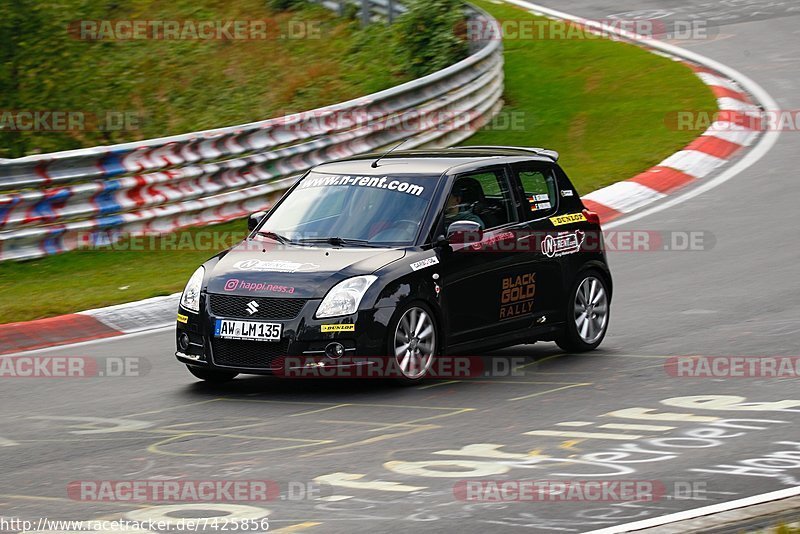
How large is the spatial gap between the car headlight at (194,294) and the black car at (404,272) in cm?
1

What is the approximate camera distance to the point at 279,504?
6.78m

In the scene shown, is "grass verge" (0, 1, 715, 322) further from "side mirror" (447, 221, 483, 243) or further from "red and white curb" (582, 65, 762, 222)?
"side mirror" (447, 221, 483, 243)

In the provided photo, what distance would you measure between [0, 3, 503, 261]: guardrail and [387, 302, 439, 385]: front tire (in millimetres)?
6420

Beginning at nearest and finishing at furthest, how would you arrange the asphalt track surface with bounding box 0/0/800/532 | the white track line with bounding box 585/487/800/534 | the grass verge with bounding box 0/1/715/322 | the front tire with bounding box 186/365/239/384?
the white track line with bounding box 585/487/800/534 → the asphalt track surface with bounding box 0/0/800/532 → the front tire with bounding box 186/365/239/384 → the grass verge with bounding box 0/1/715/322

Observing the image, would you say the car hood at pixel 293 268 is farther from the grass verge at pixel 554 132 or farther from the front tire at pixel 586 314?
the grass verge at pixel 554 132

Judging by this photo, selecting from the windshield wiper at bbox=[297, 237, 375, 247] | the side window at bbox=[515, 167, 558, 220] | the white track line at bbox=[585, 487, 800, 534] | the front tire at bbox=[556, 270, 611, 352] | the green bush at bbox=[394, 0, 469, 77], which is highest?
the green bush at bbox=[394, 0, 469, 77]

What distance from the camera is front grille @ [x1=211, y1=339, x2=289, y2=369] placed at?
9250 millimetres

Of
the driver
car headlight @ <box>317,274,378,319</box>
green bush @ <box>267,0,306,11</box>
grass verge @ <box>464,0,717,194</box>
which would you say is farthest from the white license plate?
green bush @ <box>267,0,306,11</box>

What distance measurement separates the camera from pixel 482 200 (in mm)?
10523

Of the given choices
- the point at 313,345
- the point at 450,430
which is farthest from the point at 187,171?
the point at 450,430

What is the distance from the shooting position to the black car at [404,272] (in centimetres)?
927

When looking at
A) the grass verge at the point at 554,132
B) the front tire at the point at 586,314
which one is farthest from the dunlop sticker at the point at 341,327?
the grass verge at the point at 554,132

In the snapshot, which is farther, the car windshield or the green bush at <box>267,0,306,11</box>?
the green bush at <box>267,0,306,11</box>

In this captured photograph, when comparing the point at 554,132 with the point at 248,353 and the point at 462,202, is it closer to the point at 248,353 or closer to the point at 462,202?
the point at 462,202
